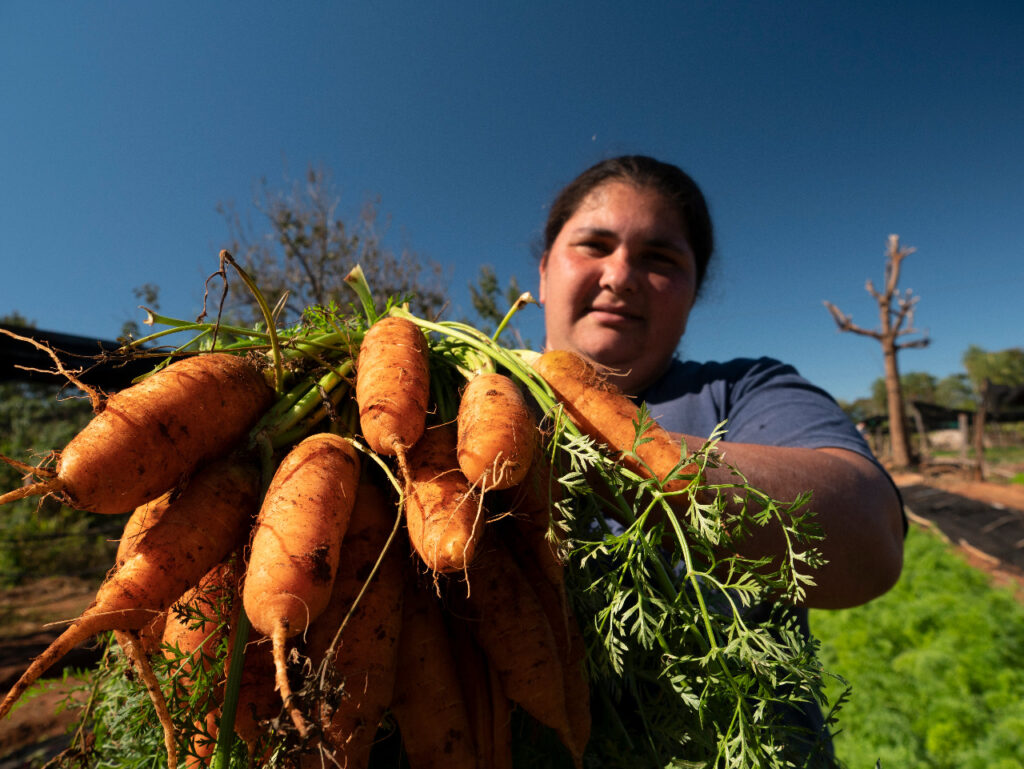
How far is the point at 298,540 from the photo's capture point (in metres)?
1.00

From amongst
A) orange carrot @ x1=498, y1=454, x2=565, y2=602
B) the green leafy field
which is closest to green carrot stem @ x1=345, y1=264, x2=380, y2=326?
orange carrot @ x1=498, y1=454, x2=565, y2=602

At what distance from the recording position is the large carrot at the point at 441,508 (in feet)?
3.24

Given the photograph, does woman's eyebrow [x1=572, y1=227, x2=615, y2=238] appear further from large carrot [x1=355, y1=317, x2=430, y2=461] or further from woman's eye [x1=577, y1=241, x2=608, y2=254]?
large carrot [x1=355, y1=317, x2=430, y2=461]

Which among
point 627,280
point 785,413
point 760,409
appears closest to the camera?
point 785,413

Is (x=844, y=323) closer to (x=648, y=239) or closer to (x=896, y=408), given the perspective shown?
(x=896, y=408)

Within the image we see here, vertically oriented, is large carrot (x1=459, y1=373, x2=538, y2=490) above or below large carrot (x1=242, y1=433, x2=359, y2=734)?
above

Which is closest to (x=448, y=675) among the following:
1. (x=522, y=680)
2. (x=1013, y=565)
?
(x=522, y=680)

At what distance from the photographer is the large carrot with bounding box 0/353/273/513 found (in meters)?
1.04

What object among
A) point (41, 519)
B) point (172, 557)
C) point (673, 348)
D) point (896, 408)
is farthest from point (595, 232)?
point (896, 408)

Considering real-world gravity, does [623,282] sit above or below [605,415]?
above

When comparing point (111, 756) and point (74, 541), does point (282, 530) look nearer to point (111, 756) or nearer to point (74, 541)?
point (111, 756)

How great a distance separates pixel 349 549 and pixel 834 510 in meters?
1.28

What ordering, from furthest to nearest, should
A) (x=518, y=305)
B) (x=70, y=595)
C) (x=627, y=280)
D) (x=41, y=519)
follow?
1. (x=41, y=519)
2. (x=70, y=595)
3. (x=627, y=280)
4. (x=518, y=305)

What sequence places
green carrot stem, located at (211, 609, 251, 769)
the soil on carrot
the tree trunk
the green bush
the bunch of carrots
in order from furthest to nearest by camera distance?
the tree trunk
the green bush
the soil on carrot
the bunch of carrots
green carrot stem, located at (211, 609, 251, 769)
